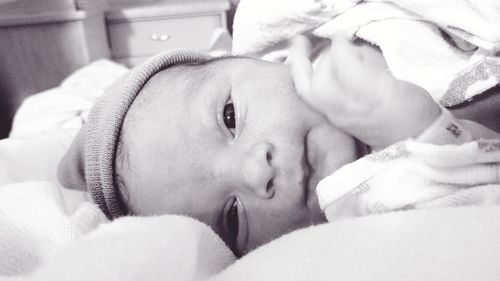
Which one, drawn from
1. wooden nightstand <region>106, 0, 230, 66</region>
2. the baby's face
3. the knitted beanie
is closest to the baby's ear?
the knitted beanie

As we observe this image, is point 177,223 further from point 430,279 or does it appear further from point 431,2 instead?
point 431,2

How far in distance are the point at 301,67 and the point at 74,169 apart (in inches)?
17.8

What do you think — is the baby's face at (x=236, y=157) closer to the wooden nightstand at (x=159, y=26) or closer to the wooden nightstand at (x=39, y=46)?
the wooden nightstand at (x=39, y=46)

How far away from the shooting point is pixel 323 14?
2.60 ft

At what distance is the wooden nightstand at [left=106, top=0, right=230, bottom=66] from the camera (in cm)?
213

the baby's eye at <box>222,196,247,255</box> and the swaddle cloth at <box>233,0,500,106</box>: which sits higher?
the swaddle cloth at <box>233,0,500,106</box>

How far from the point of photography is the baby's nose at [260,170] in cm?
60

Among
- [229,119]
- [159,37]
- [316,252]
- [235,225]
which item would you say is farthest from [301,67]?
[159,37]

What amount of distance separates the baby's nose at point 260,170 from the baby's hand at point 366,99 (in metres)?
0.11

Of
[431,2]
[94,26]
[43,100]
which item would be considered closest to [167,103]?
[431,2]

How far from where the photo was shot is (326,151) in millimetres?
637

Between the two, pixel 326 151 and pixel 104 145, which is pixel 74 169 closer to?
pixel 104 145

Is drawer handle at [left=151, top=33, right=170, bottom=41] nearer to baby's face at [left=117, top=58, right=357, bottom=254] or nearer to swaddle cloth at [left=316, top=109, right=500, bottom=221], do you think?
baby's face at [left=117, top=58, right=357, bottom=254]

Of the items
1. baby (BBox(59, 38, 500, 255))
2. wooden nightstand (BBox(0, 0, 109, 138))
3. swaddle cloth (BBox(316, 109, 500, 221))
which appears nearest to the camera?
swaddle cloth (BBox(316, 109, 500, 221))
